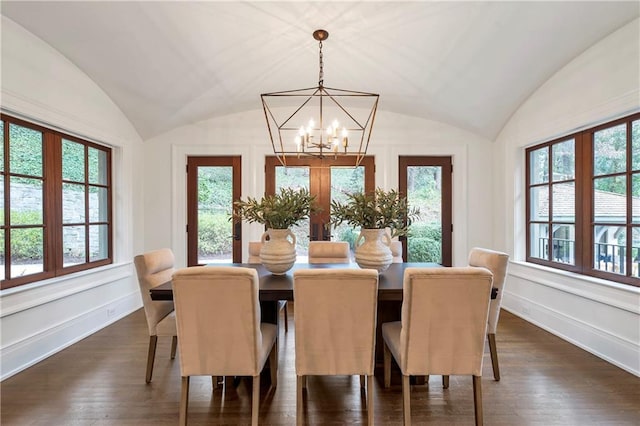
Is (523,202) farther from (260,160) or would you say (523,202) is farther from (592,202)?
(260,160)

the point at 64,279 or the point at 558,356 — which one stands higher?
the point at 64,279

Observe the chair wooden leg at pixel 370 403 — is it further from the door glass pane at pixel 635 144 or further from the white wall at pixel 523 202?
Result: the door glass pane at pixel 635 144

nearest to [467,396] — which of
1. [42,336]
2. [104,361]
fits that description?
[104,361]

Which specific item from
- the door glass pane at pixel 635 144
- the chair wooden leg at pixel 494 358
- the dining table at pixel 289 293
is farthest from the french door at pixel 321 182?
the door glass pane at pixel 635 144

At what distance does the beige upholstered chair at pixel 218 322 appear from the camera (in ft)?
5.10

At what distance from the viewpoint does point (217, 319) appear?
5.24 ft

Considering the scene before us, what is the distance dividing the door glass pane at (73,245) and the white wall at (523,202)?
4.83m

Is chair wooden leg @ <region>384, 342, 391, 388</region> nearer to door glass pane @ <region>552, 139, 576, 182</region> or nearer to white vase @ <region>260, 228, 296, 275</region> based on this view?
white vase @ <region>260, 228, 296, 275</region>

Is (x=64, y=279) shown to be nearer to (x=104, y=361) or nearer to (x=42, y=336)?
(x=42, y=336)

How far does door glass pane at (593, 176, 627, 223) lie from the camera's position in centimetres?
254

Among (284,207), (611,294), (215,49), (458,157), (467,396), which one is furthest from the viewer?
(458,157)

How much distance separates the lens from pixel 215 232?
166 inches

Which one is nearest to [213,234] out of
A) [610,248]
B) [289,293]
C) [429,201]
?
[289,293]

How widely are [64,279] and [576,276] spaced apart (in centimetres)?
470
